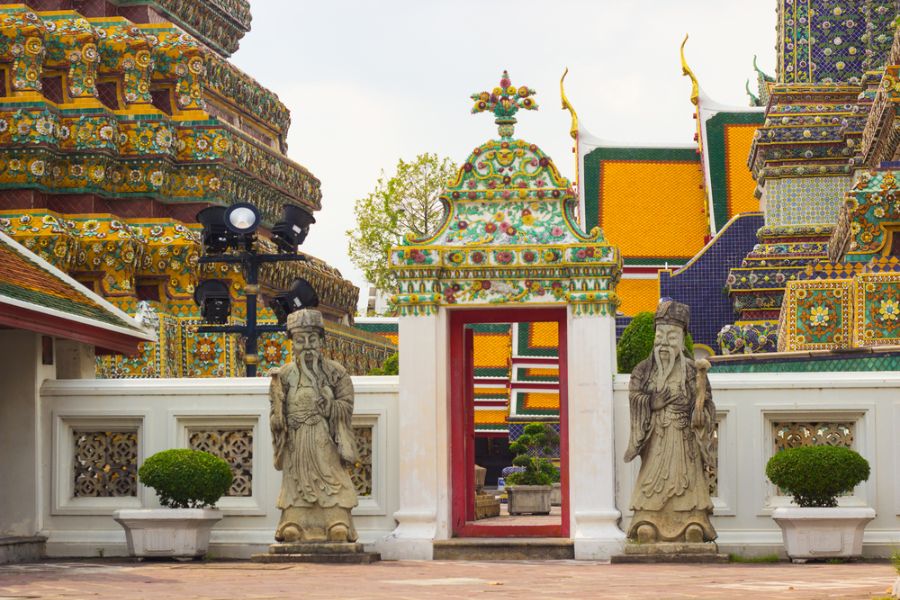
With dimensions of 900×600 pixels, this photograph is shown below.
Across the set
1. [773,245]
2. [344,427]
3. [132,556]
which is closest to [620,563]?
[344,427]

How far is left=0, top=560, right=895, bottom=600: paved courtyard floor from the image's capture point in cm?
1259

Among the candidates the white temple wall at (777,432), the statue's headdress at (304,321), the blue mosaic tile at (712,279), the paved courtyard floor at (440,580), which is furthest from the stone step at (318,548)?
the blue mosaic tile at (712,279)

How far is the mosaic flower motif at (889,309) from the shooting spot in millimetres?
21391

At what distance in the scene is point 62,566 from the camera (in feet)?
52.7

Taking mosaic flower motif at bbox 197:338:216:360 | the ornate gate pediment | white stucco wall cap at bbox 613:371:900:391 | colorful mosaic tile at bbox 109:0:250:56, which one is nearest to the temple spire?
the ornate gate pediment

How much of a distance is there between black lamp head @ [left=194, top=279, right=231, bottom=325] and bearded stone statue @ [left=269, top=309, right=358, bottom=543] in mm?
4407

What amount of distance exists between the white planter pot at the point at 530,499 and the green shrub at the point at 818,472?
6870 mm

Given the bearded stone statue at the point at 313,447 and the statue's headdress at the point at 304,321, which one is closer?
the bearded stone statue at the point at 313,447

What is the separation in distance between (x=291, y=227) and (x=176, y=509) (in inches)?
167

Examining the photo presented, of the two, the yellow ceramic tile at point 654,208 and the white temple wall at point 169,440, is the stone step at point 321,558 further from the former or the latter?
the yellow ceramic tile at point 654,208

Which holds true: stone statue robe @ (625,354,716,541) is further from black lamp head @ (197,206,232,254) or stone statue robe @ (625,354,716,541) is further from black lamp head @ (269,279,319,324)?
black lamp head @ (197,206,232,254)

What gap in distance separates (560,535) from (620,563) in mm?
1377

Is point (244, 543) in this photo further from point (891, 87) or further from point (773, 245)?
point (773, 245)

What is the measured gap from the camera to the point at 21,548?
1692 cm
